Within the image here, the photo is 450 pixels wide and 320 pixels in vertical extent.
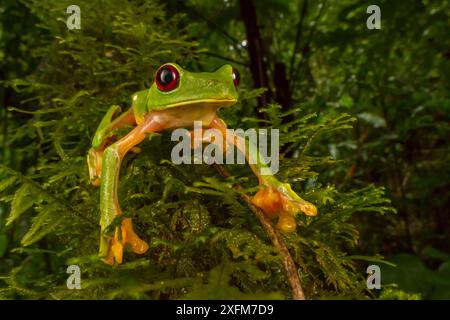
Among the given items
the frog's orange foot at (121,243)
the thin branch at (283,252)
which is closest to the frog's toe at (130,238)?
the frog's orange foot at (121,243)

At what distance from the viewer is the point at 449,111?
3301 mm

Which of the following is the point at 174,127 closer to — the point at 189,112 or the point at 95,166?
the point at 189,112

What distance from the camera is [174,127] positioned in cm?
104

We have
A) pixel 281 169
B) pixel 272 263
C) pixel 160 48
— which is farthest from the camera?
pixel 160 48

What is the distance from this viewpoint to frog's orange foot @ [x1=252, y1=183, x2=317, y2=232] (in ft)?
2.73

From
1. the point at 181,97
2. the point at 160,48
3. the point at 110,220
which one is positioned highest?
the point at 160,48

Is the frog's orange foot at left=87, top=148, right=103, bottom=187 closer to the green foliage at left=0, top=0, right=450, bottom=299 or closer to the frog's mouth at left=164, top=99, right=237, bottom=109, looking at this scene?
the green foliage at left=0, top=0, right=450, bottom=299

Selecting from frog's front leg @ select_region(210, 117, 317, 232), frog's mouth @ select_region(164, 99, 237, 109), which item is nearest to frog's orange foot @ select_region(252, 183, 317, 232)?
frog's front leg @ select_region(210, 117, 317, 232)

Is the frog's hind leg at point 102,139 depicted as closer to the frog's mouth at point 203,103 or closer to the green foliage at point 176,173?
the green foliage at point 176,173

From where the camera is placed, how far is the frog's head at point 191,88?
940 mm

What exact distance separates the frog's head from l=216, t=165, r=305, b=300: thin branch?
0.22 meters

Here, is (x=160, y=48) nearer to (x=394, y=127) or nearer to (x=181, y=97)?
(x=181, y=97)
